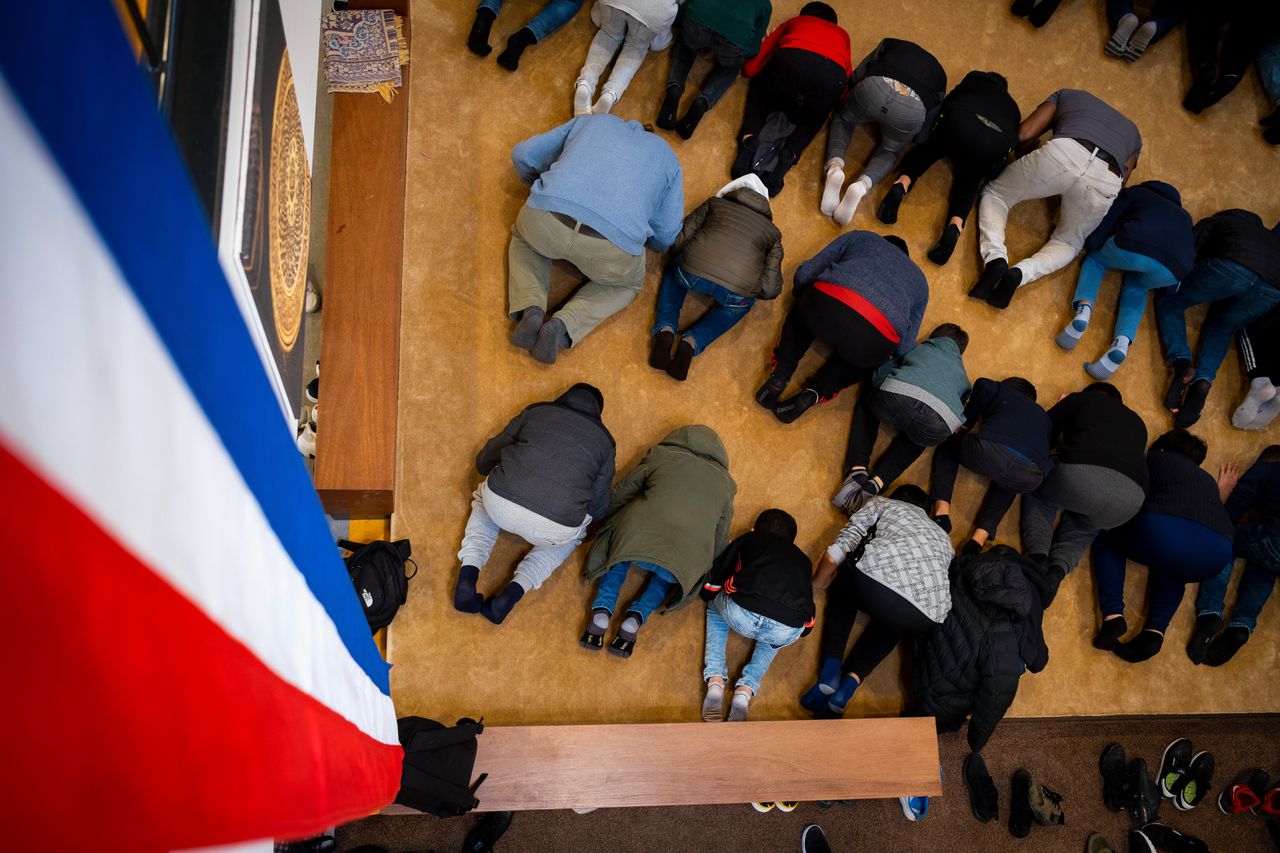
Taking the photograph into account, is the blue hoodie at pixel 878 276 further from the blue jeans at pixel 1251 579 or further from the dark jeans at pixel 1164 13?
the dark jeans at pixel 1164 13

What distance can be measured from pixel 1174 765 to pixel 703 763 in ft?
7.98

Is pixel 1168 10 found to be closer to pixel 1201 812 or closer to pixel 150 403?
pixel 1201 812

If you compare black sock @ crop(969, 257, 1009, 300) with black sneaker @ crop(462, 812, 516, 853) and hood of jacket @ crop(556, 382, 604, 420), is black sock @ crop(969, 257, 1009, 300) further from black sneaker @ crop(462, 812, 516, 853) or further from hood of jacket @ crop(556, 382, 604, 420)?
black sneaker @ crop(462, 812, 516, 853)

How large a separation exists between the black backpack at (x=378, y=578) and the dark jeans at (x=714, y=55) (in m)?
2.35

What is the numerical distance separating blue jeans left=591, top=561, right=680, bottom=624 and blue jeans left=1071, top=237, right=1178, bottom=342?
8.39 ft

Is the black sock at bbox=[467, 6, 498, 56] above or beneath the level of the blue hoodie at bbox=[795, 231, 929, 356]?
above

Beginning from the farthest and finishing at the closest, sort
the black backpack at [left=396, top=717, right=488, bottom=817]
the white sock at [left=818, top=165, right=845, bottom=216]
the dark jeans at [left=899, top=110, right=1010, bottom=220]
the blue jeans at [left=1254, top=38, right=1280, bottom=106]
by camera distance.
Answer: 1. the blue jeans at [left=1254, top=38, right=1280, bottom=106]
2. the white sock at [left=818, top=165, right=845, bottom=216]
3. the dark jeans at [left=899, top=110, right=1010, bottom=220]
4. the black backpack at [left=396, top=717, right=488, bottom=817]

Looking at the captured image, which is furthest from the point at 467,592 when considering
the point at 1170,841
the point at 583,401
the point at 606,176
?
the point at 1170,841

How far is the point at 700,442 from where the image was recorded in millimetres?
→ 3246

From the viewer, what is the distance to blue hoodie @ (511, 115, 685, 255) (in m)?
2.89

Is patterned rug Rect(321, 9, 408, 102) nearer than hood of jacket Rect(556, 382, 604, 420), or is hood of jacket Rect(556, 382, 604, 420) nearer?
patterned rug Rect(321, 9, 408, 102)

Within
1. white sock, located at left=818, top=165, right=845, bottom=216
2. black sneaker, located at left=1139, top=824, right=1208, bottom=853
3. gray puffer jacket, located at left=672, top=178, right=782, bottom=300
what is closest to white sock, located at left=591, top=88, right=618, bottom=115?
gray puffer jacket, located at left=672, top=178, right=782, bottom=300

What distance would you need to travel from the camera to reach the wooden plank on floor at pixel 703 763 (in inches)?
113

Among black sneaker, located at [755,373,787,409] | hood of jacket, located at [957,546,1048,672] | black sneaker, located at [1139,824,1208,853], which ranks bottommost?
black sneaker, located at [1139,824,1208,853]
